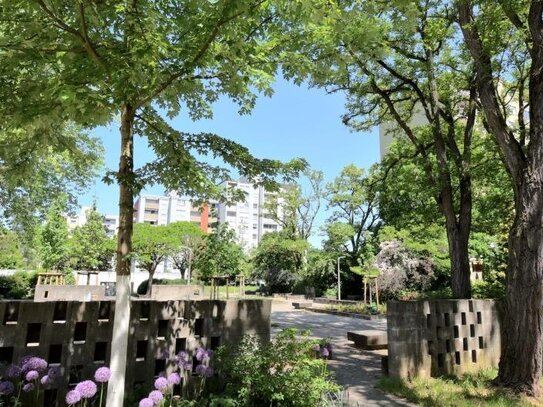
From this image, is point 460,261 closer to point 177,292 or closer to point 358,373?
point 358,373

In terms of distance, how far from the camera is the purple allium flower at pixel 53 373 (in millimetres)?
3925

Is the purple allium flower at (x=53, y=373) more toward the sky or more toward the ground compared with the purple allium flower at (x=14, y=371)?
more toward the ground

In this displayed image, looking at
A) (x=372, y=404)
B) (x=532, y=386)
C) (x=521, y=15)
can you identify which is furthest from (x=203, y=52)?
(x=521, y=15)

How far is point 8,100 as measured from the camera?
366 centimetres

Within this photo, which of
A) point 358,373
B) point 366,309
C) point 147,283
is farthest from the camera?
point 147,283

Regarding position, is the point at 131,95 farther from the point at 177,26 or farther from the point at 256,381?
the point at 256,381

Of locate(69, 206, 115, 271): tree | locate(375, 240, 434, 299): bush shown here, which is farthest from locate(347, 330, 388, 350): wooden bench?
locate(69, 206, 115, 271): tree

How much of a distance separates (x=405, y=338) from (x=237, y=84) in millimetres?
5016

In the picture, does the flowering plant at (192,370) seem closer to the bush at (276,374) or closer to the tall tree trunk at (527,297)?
the bush at (276,374)

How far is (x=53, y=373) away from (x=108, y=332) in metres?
0.70

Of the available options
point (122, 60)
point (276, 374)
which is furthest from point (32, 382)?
point (122, 60)

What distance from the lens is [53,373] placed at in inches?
156

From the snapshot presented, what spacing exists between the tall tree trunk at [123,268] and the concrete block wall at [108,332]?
41.5 inches

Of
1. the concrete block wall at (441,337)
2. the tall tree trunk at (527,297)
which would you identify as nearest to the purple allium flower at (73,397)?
the concrete block wall at (441,337)
